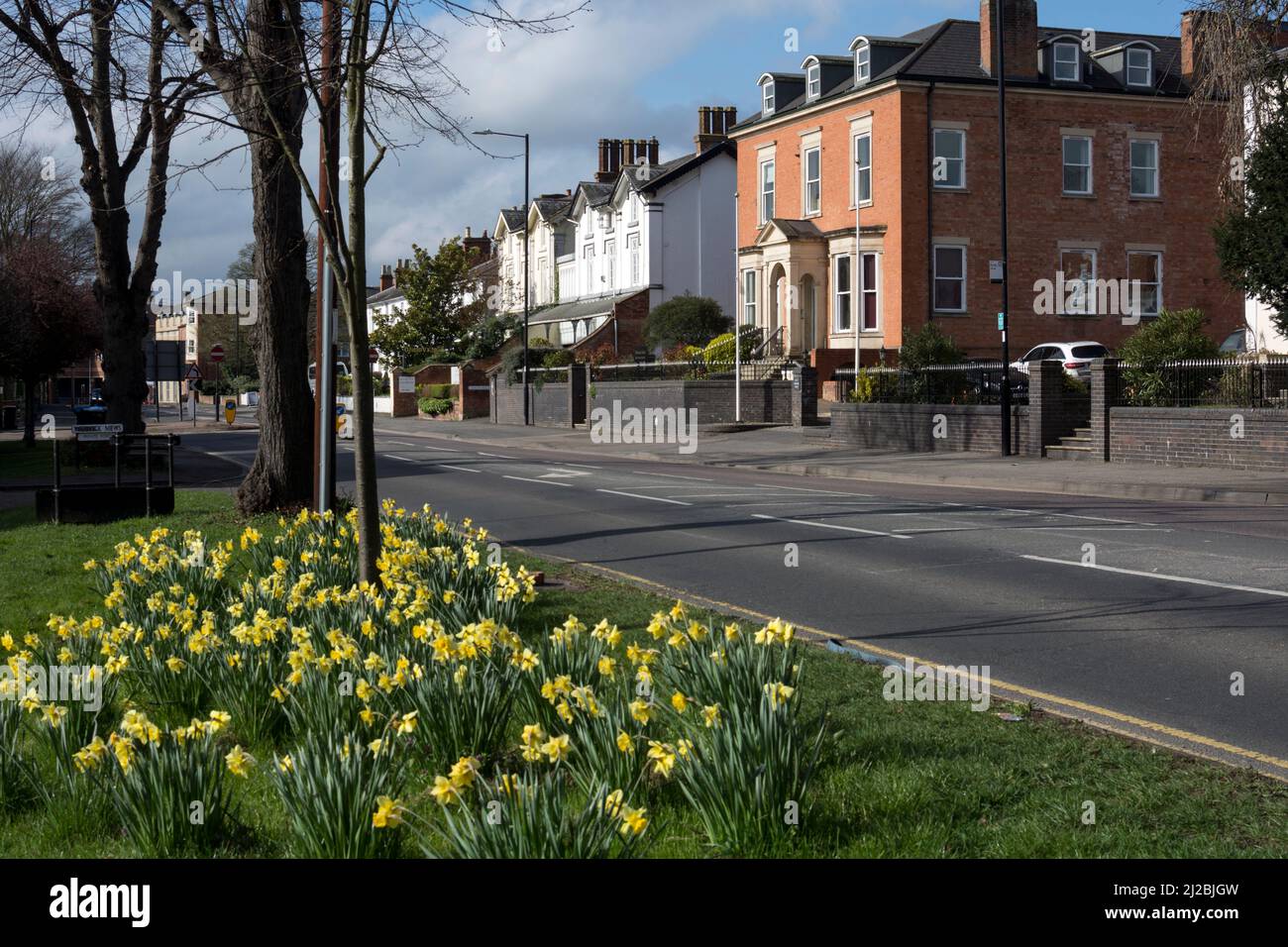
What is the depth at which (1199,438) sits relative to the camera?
23.6m

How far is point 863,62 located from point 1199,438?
78.3ft

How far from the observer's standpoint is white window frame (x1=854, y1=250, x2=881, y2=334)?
42.7 m

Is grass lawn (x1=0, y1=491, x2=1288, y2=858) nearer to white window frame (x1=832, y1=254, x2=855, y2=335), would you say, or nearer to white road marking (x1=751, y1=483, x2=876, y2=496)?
white road marking (x1=751, y1=483, x2=876, y2=496)

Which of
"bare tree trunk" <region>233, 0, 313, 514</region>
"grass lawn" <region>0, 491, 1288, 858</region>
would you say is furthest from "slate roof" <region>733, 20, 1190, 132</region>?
"grass lawn" <region>0, 491, 1288, 858</region>

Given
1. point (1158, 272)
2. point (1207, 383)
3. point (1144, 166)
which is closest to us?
point (1207, 383)

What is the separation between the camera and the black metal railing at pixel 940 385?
29.9 m

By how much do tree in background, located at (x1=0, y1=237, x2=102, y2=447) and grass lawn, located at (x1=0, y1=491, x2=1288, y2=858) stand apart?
97.4 ft

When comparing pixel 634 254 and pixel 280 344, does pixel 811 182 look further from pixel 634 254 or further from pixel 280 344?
pixel 280 344

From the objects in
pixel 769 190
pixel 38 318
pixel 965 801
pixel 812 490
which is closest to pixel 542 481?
pixel 812 490

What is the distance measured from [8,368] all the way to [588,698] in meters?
33.7

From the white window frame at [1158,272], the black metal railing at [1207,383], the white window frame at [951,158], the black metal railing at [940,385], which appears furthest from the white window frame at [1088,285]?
the black metal railing at [1207,383]

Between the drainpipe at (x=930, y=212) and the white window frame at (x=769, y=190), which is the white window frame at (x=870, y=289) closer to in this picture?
the drainpipe at (x=930, y=212)

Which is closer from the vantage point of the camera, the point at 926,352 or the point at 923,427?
the point at 923,427
